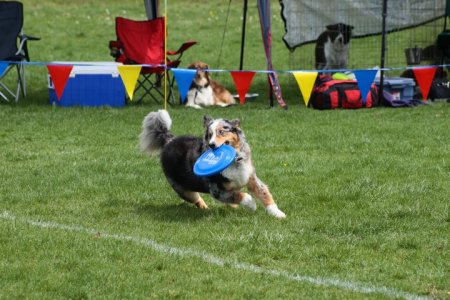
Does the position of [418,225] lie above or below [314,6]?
below

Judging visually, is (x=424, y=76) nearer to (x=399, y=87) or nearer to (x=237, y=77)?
(x=399, y=87)

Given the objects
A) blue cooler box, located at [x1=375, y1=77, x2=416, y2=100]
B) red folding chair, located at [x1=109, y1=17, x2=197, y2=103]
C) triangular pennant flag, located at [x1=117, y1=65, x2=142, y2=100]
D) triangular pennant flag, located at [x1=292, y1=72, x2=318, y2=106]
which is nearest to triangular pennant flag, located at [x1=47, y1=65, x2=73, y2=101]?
triangular pennant flag, located at [x1=117, y1=65, x2=142, y2=100]

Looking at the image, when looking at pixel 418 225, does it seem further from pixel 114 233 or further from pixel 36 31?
pixel 36 31

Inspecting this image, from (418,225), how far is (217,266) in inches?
71.7

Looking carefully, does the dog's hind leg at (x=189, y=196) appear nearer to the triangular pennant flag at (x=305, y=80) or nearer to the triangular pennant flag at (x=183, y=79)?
the triangular pennant flag at (x=305, y=80)

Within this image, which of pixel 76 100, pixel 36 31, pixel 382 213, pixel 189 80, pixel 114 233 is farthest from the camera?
pixel 36 31

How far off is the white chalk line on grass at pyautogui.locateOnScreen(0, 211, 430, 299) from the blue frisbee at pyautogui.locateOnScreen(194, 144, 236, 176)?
0.81m

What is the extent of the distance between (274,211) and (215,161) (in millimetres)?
655

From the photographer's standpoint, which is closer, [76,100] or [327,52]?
[76,100]

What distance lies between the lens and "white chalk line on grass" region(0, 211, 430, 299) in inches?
203

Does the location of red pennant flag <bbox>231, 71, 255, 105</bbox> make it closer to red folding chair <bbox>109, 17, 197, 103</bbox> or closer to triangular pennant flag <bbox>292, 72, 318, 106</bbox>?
triangular pennant flag <bbox>292, 72, 318, 106</bbox>

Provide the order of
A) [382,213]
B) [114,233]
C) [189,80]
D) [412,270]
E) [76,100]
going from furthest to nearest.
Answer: [76,100], [189,80], [382,213], [114,233], [412,270]

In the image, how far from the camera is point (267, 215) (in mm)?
7164

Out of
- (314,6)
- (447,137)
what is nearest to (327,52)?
(314,6)
